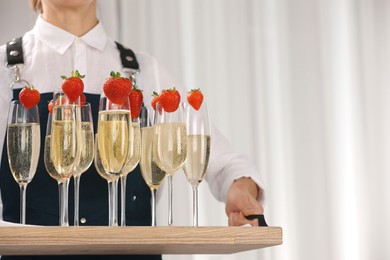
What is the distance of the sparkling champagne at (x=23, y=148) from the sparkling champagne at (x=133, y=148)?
0.63 feet

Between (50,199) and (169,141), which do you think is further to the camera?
(50,199)

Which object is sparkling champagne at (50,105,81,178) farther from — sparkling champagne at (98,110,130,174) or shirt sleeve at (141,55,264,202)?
shirt sleeve at (141,55,264,202)

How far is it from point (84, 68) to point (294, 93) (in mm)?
1500

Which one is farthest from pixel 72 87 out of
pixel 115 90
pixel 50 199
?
pixel 50 199

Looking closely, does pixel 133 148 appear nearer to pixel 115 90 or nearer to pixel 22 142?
pixel 115 90

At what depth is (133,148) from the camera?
164cm

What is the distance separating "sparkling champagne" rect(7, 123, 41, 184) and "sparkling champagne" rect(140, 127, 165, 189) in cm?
22

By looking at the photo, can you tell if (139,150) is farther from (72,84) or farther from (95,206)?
(95,206)

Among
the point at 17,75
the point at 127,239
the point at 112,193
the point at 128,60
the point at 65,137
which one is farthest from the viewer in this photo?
the point at 128,60

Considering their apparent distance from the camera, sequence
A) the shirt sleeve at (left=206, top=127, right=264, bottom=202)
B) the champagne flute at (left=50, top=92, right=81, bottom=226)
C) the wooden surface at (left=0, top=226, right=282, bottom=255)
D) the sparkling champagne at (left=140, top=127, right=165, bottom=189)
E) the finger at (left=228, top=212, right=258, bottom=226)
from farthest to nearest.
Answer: the shirt sleeve at (left=206, top=127, right=264, bottom=202), the finger at (left=228, top=212, right=258, bottom=226), the sparkling champagne at (left=140, top=127, right=165, bottom=189), the champagne flute at (left=50, top=92, right=81, bottom=226), the wooden surface at (left=0, top=226, right=282, bottom=255)

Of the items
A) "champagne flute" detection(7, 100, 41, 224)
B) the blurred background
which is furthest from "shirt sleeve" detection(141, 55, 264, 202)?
the blurred background

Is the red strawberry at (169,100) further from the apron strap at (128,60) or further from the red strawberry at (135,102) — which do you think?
the apron strap at (128,60)

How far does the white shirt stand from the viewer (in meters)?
2.19

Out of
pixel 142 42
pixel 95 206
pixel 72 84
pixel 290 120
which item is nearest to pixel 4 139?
pixel 95 206
